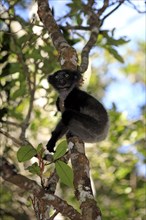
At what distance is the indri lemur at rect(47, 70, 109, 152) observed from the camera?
5.13 meters

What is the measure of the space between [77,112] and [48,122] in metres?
1.75

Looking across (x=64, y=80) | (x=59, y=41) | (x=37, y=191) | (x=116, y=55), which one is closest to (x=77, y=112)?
(x=64, y=80)

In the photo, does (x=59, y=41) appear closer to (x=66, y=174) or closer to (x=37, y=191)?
(x=66, y=174)

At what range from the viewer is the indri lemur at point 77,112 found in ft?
16.8

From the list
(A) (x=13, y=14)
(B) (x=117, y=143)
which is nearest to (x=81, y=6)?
(A) (x=13, y=14)

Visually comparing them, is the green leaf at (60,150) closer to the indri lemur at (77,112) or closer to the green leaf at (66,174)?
the green leaf at (66,174)

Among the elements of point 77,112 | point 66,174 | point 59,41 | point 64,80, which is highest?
point 64,80

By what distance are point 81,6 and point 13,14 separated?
0.82 metres

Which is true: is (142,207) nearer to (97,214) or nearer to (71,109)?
(71,109)

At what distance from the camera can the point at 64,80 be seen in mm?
5156

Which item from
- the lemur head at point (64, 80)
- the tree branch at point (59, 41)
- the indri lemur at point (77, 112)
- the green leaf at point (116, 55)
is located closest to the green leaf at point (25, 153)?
the tree branch at point (59, 41)

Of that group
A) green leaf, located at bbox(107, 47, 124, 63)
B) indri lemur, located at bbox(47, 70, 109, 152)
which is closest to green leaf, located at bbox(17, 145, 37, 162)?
indri lemur, located at bbox(47, 70, 109, 152)

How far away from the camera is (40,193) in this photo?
302 cm

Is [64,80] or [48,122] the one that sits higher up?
[48,122]
